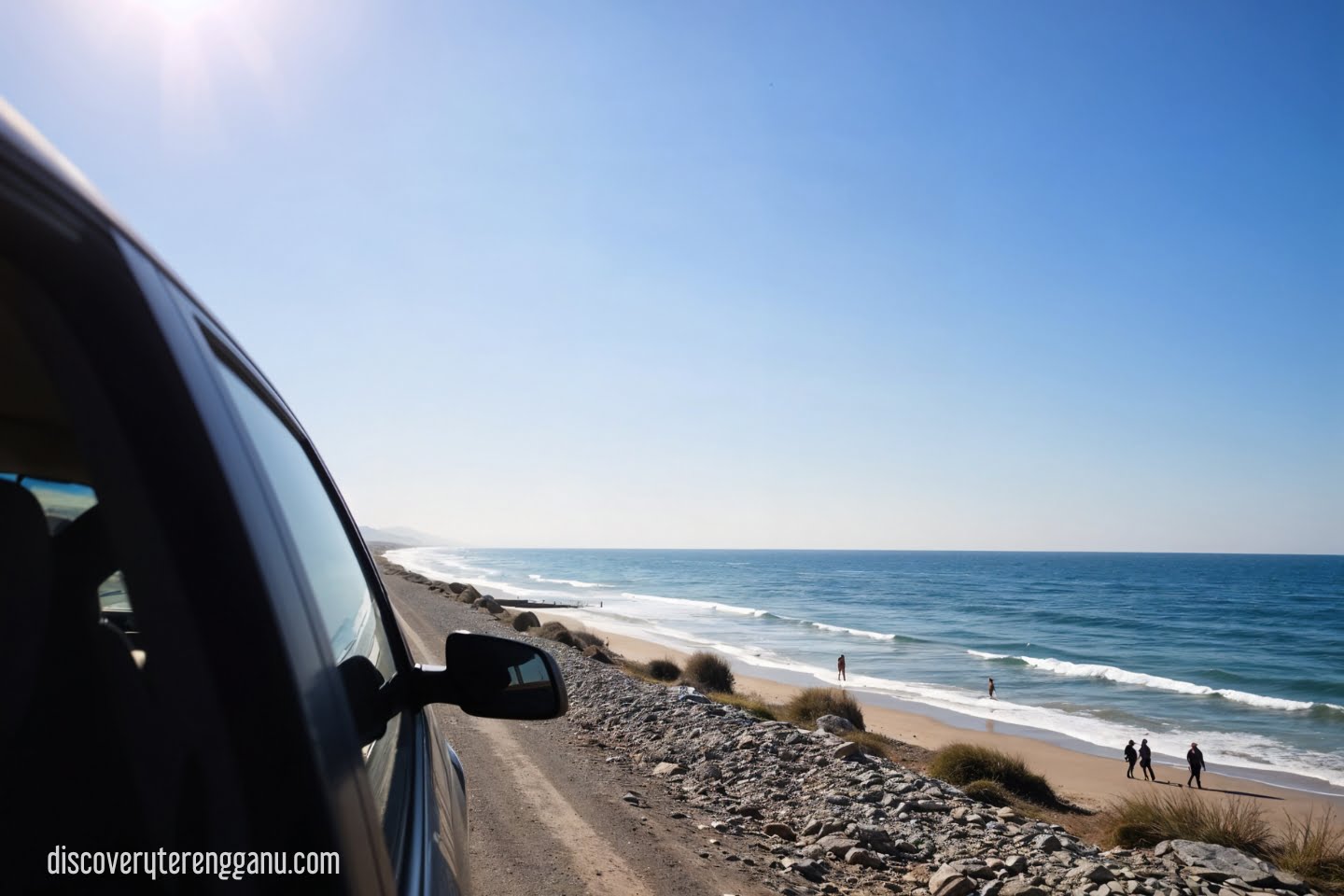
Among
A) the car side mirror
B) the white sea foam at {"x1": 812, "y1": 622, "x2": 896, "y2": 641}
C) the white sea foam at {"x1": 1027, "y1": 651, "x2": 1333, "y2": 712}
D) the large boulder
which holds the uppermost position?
the car side mirror

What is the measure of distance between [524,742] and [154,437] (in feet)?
35.1

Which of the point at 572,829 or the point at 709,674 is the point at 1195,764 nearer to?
the point at 709,674

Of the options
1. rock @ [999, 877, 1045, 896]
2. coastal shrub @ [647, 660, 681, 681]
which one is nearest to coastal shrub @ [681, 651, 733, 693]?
coastal shrub @ [647, 660, 681, 681]

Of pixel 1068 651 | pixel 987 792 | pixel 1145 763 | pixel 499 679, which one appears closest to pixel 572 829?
pixel 499 679

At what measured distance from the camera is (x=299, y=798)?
800 millimetres

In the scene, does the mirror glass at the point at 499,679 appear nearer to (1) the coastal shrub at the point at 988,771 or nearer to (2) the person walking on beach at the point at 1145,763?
(1) the coastal shrub at the point at 988,771

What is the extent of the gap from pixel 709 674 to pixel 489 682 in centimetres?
2144

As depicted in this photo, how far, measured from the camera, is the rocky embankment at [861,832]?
23.5ft

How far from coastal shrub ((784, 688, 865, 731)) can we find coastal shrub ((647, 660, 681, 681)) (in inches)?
216

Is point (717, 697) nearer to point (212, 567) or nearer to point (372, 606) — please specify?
point (372, 606)

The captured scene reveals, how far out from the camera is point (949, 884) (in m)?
6.93

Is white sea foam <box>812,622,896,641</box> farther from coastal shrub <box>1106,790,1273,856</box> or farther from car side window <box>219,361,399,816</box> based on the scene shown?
car side window <box>219,361,399,816</box>

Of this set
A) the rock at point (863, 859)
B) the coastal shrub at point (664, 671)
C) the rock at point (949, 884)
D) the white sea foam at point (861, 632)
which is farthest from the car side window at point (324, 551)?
the white sea foam at point (861, 632)

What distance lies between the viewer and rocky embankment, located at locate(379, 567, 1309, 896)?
716 cm
